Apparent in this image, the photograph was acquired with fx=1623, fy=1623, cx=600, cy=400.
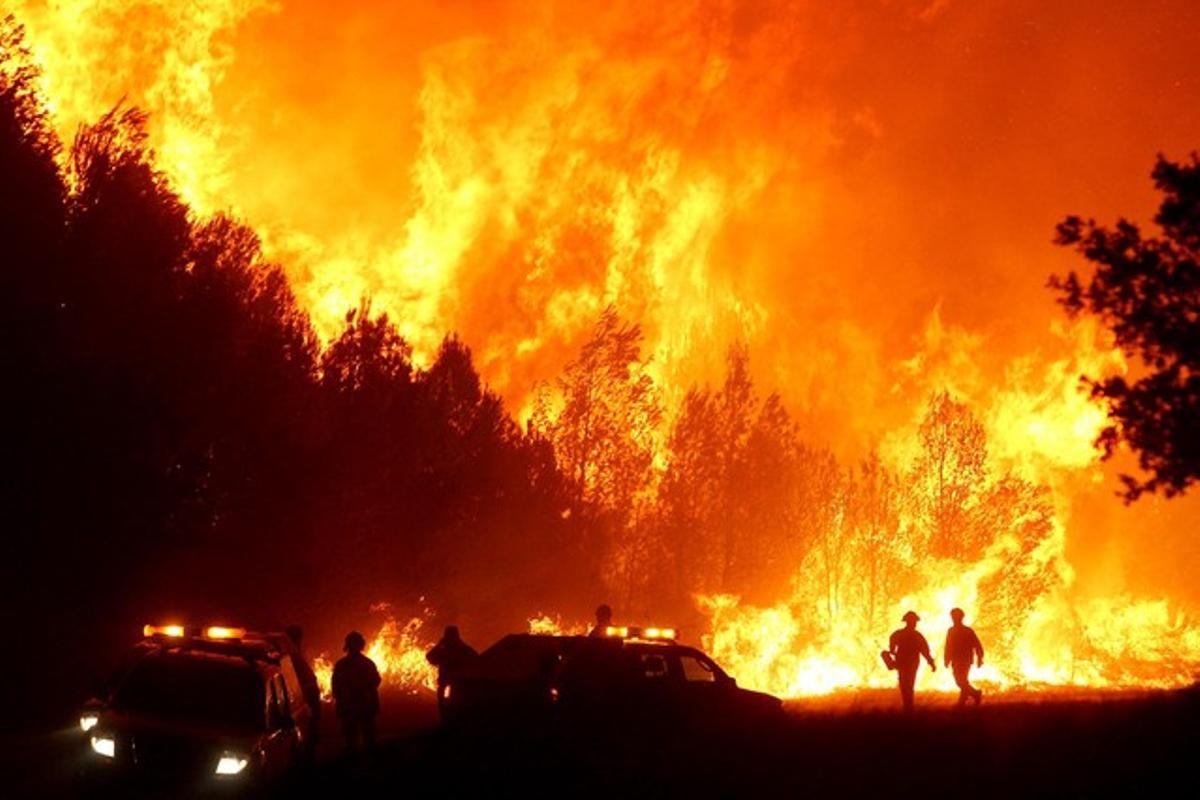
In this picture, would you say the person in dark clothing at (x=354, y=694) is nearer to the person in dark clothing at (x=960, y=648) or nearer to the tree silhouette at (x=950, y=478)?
the person in dark clothing at (x=960, y=648)

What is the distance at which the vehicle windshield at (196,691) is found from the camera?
16812 millimetres

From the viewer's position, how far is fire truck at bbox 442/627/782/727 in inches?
939

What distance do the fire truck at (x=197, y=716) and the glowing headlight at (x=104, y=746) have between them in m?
0.01

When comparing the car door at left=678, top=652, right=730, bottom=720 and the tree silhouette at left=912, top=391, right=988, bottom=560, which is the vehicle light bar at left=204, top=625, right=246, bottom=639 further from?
the tree silhouette at left=912, top=391, right=988, bottom=560

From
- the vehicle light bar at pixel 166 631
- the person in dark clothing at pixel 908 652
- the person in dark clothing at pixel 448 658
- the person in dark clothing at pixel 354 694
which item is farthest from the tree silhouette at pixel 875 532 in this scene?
the vehicle light bar at pixel 166 631

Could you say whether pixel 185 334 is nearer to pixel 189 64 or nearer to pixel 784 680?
pixel 189 64

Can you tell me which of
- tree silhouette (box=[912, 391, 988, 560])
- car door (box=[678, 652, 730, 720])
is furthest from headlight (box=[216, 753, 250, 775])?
tree silhouette (box=[912, 391, 988, 560])

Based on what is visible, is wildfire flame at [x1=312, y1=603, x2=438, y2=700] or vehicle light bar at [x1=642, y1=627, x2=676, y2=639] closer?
vehicle light bar at [x1=642, y1=627, x2=676, y2=639]

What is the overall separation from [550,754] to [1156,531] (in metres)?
111

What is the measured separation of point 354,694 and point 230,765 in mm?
7933

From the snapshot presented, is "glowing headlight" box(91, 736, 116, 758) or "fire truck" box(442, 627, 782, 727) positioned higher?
"fire truck" box(442, 627, 782, 727)

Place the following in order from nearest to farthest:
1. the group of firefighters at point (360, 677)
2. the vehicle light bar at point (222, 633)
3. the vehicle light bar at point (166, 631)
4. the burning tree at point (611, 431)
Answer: the vehicle light bar at point (166, 631)
the vehicle light bar at point (222, 633)
the group of firefighters at point (360, 677)
the burning tree at point (611, 431)

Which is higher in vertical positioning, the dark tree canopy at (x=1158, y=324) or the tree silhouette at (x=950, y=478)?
the tree silhouette at (x=950, y=478)

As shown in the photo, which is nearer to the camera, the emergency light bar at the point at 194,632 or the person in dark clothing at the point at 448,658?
the emergency light bar at the point at 194,632
